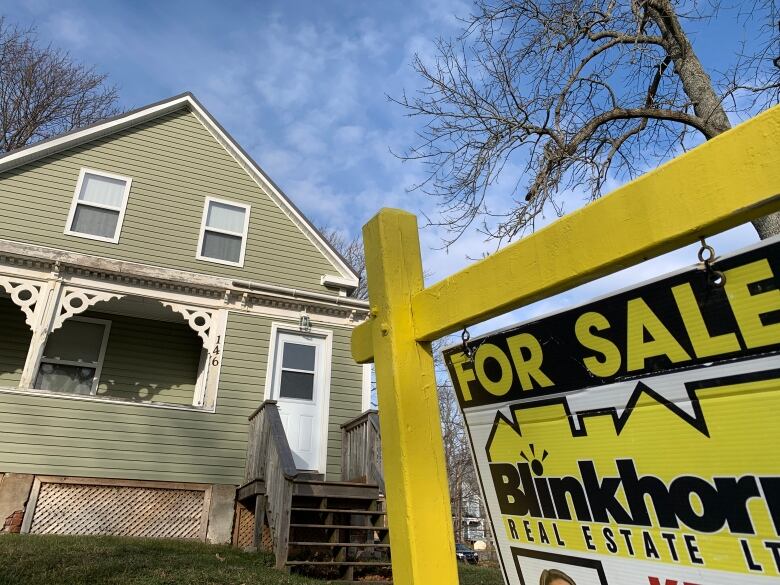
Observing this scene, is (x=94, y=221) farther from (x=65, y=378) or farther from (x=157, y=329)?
(x=65, y=378)

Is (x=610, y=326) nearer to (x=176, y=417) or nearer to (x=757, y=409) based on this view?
(x=757, y=409)

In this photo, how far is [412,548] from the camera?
137cm

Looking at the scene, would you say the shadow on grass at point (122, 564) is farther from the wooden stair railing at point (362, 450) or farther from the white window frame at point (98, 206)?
the white window frame at point (98, 206)

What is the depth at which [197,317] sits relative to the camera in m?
9.92

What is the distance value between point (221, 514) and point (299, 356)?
3049mm

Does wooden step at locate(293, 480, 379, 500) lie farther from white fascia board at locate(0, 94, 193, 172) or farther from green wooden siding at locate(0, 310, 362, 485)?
white fascia board at locate(0, 94, 193, 172)

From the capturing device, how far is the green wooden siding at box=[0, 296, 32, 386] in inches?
369

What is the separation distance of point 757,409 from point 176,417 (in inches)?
373

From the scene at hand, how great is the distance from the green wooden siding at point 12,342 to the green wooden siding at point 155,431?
0.17 metres

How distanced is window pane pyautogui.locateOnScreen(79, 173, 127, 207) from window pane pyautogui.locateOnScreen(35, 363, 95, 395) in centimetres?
308

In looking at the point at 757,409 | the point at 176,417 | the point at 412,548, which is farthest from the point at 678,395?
the point at 176,417

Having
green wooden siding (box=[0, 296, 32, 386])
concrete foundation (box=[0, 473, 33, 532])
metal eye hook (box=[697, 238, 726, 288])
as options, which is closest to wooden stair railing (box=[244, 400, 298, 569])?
concrete foundation (box=[0, 473, 33, 532])

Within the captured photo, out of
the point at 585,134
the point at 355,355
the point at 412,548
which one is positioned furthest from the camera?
the point at 585,134

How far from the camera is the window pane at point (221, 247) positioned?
1076 centimetres
